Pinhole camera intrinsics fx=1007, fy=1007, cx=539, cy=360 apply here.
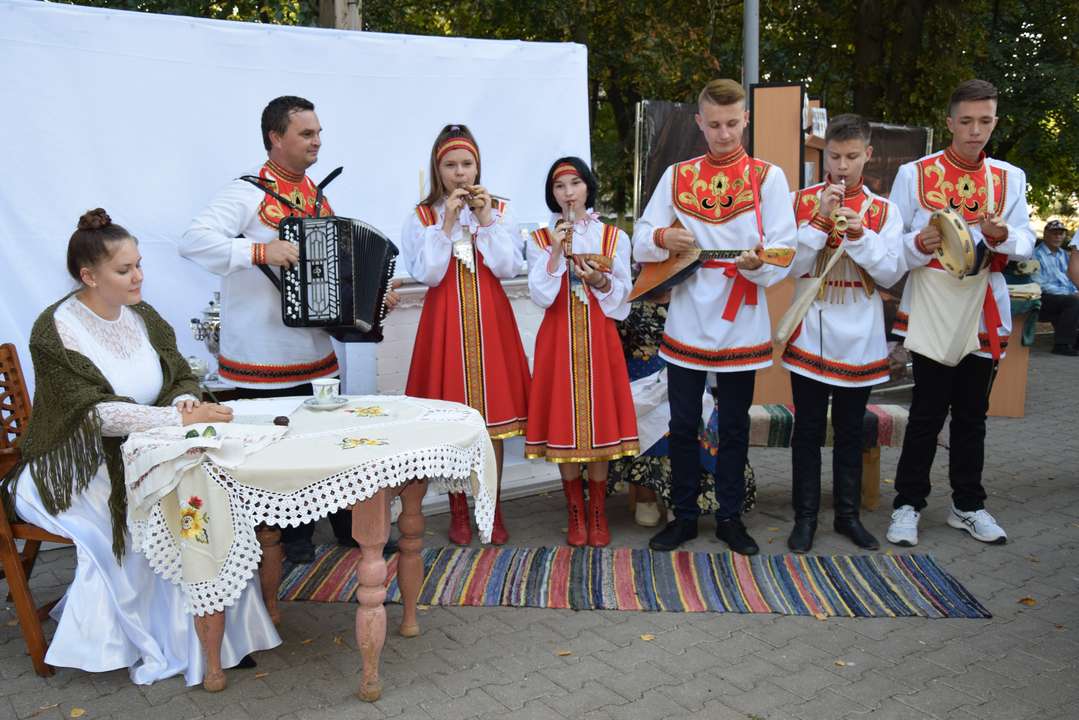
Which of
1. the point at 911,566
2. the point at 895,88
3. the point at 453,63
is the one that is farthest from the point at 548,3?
the point at 911,566

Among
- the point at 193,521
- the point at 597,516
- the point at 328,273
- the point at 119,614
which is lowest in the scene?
the point at 597,516

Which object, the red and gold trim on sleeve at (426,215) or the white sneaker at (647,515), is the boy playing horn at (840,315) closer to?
the white sneaker at (647,515)

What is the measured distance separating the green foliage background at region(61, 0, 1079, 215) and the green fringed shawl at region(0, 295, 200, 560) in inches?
290

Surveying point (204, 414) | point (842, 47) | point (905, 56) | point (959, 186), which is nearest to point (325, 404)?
point (204, 414)

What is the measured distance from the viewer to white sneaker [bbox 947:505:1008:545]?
4.83 meters

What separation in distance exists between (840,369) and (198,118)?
338 cm

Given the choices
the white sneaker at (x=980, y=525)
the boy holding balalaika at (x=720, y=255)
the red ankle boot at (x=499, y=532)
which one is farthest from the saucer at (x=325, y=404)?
the white sneaker at (x=980, y=525)

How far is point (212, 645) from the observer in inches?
133

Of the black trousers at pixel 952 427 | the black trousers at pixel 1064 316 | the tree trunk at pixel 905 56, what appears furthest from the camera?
the tree trunk at pixel 905 56

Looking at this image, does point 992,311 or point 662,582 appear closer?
point 662,582

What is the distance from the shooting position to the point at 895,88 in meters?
11.8

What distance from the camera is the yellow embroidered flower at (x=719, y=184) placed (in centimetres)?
445

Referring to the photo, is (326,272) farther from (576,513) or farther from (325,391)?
(576,513)

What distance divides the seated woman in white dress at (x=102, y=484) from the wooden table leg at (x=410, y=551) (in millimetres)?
499
